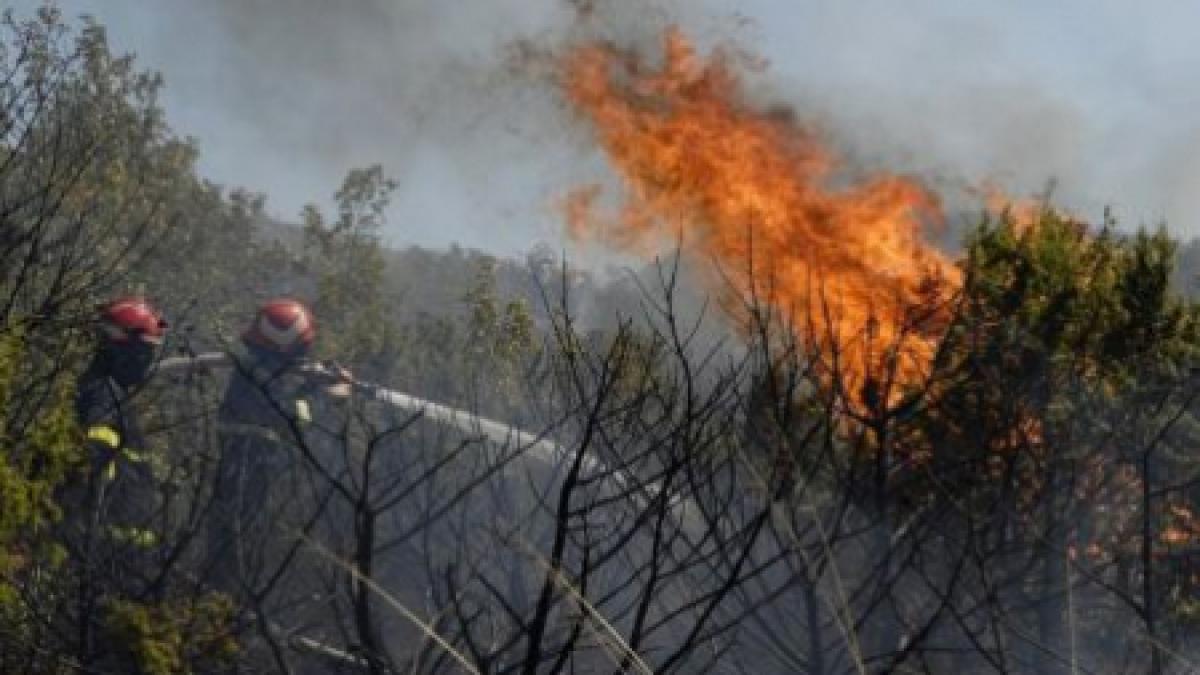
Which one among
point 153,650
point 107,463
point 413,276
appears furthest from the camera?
point 413,276

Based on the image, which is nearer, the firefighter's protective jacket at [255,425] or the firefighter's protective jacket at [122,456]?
the firefighter's protective jacket at [122,456]

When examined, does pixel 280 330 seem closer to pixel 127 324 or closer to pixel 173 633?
pixel 127 324

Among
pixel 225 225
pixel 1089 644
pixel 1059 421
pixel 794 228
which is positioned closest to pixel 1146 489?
pixel 1059 421

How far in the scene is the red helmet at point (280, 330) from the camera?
14.3 metres

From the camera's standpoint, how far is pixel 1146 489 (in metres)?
5.27

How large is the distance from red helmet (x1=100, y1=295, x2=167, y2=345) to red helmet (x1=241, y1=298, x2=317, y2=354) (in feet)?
8.71

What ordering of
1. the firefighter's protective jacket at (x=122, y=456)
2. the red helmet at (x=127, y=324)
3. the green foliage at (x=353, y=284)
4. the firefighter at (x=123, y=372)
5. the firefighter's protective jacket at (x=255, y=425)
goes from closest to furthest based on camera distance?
1. the firefighter's protective jacket at (x=122, y=456)
2. the firefighter at (x=123, y=372)
3. the red helmet at (x=127, y=324)
4. the firefighter's protective jacket at (x=255, y=425)
5. the green foliage at (x=353, y=284)

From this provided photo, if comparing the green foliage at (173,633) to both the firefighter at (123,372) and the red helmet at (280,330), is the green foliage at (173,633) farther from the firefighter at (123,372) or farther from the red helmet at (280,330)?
the red helmet at (280,330)

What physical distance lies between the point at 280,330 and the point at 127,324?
2992mm

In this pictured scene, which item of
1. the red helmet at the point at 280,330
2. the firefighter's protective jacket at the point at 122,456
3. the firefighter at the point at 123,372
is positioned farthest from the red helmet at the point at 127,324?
the red helmet at the point at 280,330

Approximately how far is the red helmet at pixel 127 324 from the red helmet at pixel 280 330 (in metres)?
2.65

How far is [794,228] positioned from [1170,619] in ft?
15.9

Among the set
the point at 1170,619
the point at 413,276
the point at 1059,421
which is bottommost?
the point at 1170,619

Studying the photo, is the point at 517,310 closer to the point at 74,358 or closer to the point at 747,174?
the point at 747,174
